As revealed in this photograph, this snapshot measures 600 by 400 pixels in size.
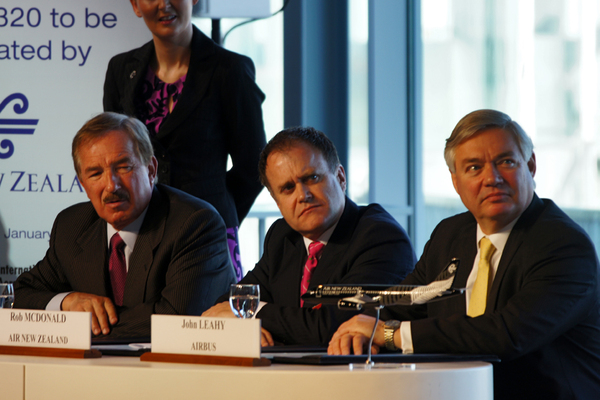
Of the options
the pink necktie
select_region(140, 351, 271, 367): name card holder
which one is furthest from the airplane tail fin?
the pink necktie

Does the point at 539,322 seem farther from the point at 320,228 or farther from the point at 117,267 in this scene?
the point at 117,267

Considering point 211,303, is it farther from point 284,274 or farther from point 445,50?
point 445,50

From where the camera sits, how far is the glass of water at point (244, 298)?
1.91 meters

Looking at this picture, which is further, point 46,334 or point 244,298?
point 244,298

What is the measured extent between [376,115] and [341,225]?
297 centimetres

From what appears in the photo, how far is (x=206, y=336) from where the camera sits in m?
1.60

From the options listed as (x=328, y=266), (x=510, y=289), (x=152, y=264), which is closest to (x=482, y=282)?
(x=510, y=289)

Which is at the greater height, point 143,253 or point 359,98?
point 359,98

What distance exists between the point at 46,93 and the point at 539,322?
2.74 meters

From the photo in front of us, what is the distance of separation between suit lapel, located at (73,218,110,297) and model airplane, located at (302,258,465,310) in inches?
47.6

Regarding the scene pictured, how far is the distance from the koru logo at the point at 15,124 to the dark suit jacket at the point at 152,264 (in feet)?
3.11

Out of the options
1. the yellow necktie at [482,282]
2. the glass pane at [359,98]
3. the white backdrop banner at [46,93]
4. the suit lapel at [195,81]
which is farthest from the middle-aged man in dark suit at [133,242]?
the glass pane at [359,98]

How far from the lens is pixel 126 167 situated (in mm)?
2629

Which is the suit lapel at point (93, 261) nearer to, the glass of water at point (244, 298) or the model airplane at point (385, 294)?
the glass of water at point (244, 298)
